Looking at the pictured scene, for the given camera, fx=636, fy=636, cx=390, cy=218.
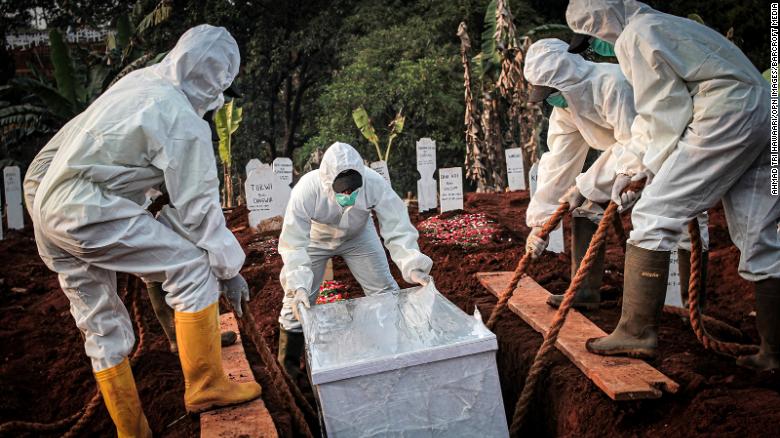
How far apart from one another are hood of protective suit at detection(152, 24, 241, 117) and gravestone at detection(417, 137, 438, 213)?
5.44m

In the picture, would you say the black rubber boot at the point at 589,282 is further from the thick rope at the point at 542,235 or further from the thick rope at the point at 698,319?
the thick rope at the point at 698,319

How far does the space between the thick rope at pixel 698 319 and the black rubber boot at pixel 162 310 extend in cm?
327

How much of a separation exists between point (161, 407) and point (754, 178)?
3311 mm

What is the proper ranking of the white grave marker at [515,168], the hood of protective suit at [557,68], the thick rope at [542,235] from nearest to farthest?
the thick rope at [542,235]
the hood of protective suit at [557,68]
the white grave marker at [515,168]

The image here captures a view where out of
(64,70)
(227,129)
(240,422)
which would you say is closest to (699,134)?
(240,422)

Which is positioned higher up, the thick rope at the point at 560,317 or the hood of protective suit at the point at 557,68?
the hood of protective suit at the point at 557,68

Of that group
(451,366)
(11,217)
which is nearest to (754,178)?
(451,366)

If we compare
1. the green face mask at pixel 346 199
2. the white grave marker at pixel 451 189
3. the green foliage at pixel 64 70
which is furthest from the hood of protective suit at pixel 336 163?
the green foliage at pixel 64 70

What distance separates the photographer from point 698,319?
134 inches

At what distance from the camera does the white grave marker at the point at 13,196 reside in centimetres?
863

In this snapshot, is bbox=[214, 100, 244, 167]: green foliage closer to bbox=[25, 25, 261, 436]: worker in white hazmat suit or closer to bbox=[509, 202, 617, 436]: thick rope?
bbox=[25, 25, 261, 436]: worker in white hazmat suit

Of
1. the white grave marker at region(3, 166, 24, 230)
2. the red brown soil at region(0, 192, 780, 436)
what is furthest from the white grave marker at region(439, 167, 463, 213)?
the white grave marker at region(3, 166, 24, 230)

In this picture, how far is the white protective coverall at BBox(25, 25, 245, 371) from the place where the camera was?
9.46 feet

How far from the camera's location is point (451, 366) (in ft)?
9.41
